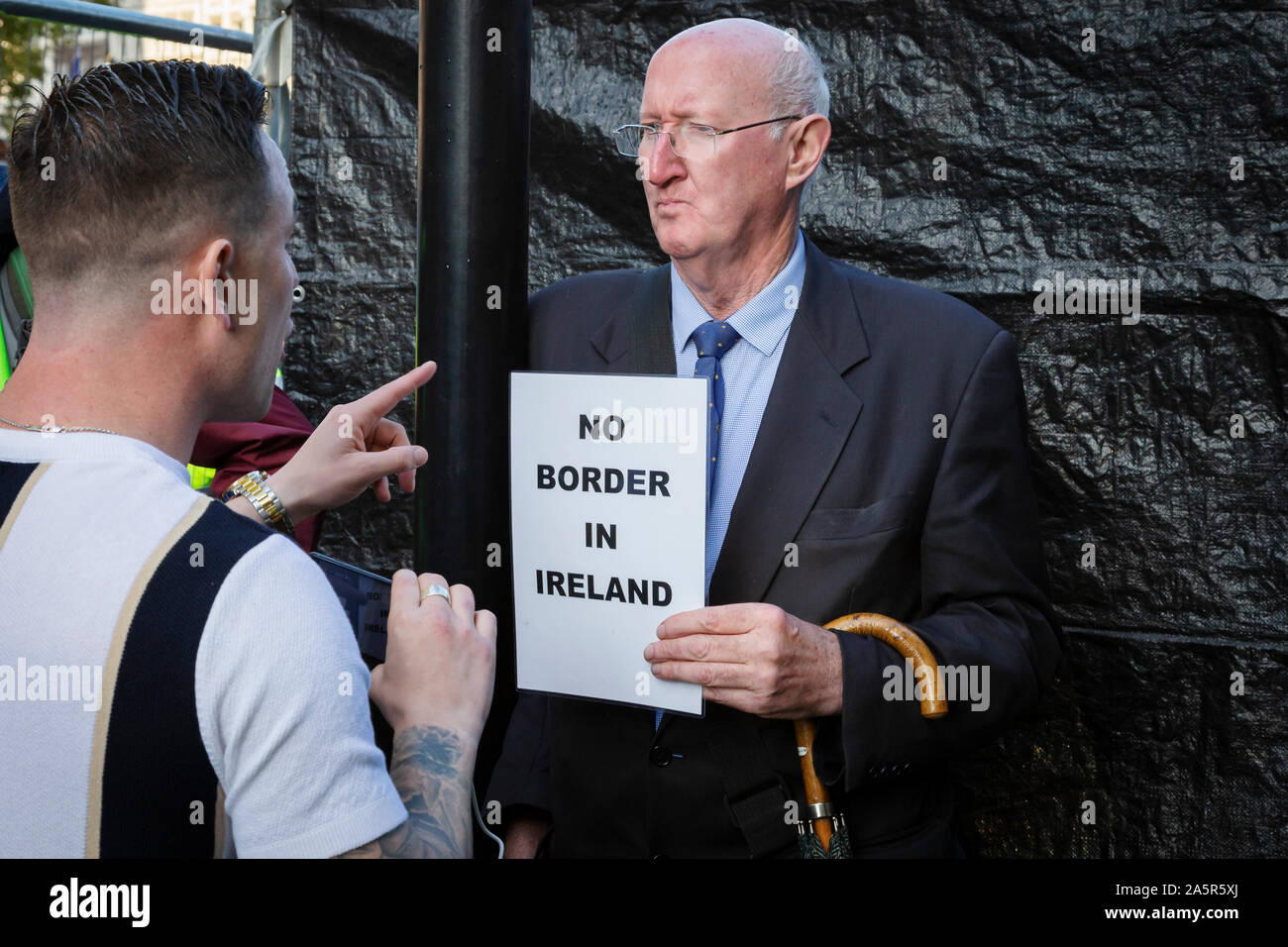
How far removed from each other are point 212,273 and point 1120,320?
2449 millimetres

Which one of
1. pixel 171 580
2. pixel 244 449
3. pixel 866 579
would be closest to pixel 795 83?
pixel 866 579

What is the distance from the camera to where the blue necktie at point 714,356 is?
7.93 ft

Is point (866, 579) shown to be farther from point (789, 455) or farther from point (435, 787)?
point (435, 787)

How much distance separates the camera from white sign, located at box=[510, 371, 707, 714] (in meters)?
2.05

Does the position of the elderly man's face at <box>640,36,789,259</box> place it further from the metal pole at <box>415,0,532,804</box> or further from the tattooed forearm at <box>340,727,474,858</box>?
the tattooed forearm at <box>340,727,474,858</box>

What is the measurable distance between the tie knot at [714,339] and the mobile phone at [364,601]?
2.74 ft

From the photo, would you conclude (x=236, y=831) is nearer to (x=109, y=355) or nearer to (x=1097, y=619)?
(x=109, y=355)

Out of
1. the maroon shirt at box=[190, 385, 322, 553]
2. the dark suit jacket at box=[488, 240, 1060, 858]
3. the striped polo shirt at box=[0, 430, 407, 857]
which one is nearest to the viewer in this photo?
the striped polo shirt at box=[0, 430, 407, 857]

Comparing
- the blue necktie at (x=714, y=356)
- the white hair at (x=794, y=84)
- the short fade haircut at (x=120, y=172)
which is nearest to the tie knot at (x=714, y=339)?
the blue necktie at (x=714, y=356)

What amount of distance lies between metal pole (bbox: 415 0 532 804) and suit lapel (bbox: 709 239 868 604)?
1.55 ft

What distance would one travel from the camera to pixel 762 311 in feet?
8.26

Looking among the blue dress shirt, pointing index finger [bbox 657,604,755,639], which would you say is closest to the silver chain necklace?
pointing index finger [bbox 657,604,755,639]

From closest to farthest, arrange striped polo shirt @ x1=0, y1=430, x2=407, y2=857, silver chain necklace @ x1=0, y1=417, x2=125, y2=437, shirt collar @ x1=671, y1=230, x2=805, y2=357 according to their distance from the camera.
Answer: striped polo shirt @ x1=0, y1=430, x2=407, y2=857, silver chain necklace @ x1=0, y1=417, x2=125, y2=437, shirt collar @ x1=671, y1=230, x2=805, y2=357

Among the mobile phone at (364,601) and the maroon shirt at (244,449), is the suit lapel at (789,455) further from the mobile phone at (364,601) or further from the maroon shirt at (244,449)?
the maroon shirt at (244,449)
